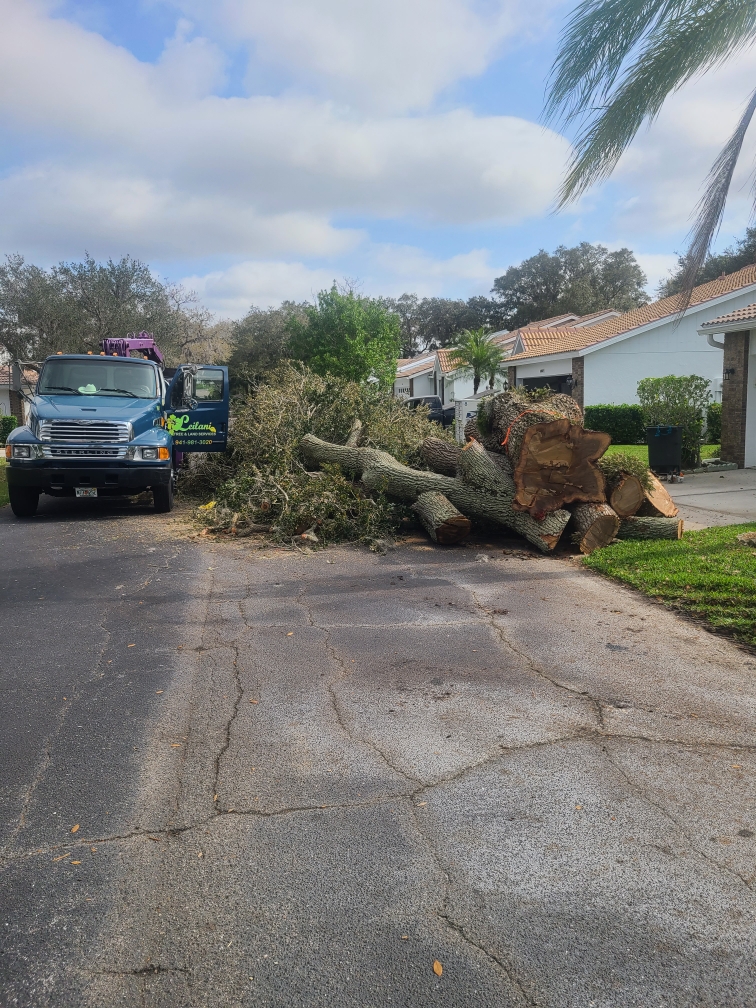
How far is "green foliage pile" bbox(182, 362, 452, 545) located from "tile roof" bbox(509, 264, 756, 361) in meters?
16.4

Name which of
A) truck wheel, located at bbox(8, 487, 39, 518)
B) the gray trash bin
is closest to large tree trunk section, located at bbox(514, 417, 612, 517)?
truck wheel, located at bbox(8, 487, 39, 518)

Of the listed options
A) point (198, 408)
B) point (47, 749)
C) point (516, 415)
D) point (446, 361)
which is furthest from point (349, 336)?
point (47, 749)

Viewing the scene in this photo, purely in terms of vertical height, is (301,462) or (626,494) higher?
(301,462)

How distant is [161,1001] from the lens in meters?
2.16

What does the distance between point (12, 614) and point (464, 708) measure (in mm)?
3960

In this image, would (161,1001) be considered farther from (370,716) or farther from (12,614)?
(12,614)

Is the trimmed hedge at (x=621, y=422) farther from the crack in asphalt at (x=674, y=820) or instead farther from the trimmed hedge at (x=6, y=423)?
the trimmed hedge at (x=6, y=423)

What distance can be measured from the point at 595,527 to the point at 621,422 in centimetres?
1709

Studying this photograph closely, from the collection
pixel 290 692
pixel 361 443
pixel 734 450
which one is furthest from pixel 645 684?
pixel 734 450

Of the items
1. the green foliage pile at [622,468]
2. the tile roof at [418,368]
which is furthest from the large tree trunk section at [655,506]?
the tile roof at [418,368]

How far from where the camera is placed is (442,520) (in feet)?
28.3

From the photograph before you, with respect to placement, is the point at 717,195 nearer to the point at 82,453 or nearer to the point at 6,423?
the point at 82,453

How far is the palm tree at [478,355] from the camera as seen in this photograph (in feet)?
124

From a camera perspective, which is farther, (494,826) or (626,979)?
(494,826)
